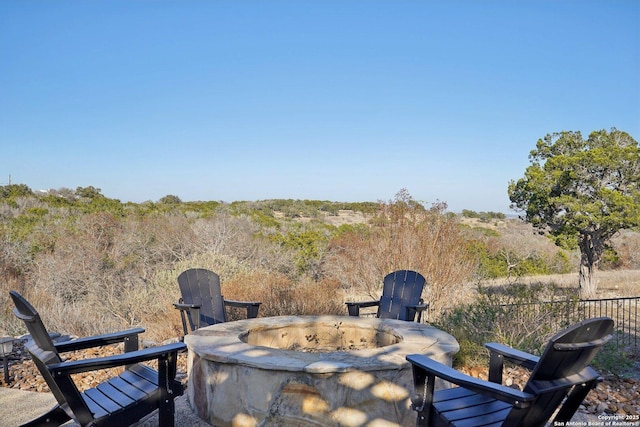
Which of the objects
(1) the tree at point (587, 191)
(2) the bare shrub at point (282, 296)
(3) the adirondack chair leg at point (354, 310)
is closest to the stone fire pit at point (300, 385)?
(3) the adirondack chair leg at point (354, 310)

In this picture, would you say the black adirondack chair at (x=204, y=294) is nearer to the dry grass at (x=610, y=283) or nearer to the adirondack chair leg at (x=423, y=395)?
the adirondack chair leg at (x=423, y=395)

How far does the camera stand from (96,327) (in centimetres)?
767

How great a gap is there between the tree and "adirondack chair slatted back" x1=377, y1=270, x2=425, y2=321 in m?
10.1

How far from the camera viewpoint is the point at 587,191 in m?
14.0

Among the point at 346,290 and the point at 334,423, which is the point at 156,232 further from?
the point at 334,423

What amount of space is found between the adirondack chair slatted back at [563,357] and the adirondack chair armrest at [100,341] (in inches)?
101

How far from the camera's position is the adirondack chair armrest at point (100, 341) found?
304cm

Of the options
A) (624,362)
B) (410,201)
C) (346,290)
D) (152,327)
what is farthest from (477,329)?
(346,290)

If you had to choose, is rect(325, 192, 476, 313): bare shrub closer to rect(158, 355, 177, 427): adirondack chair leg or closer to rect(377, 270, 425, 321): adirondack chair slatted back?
rect(377, 270, 425, 321): adirondack chair slatted back

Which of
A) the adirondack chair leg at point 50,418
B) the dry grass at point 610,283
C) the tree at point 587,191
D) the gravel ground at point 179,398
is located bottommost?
the dry grass at point 610,283

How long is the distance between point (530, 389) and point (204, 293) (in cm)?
406

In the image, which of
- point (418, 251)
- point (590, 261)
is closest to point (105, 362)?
point (418, 251)

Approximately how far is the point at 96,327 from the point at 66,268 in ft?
12.1

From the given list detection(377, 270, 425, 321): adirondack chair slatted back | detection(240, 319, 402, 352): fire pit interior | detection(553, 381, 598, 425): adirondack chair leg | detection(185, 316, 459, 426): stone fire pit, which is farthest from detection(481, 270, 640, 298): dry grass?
detection(553, 381, 598, 425): adirondack chair leg
